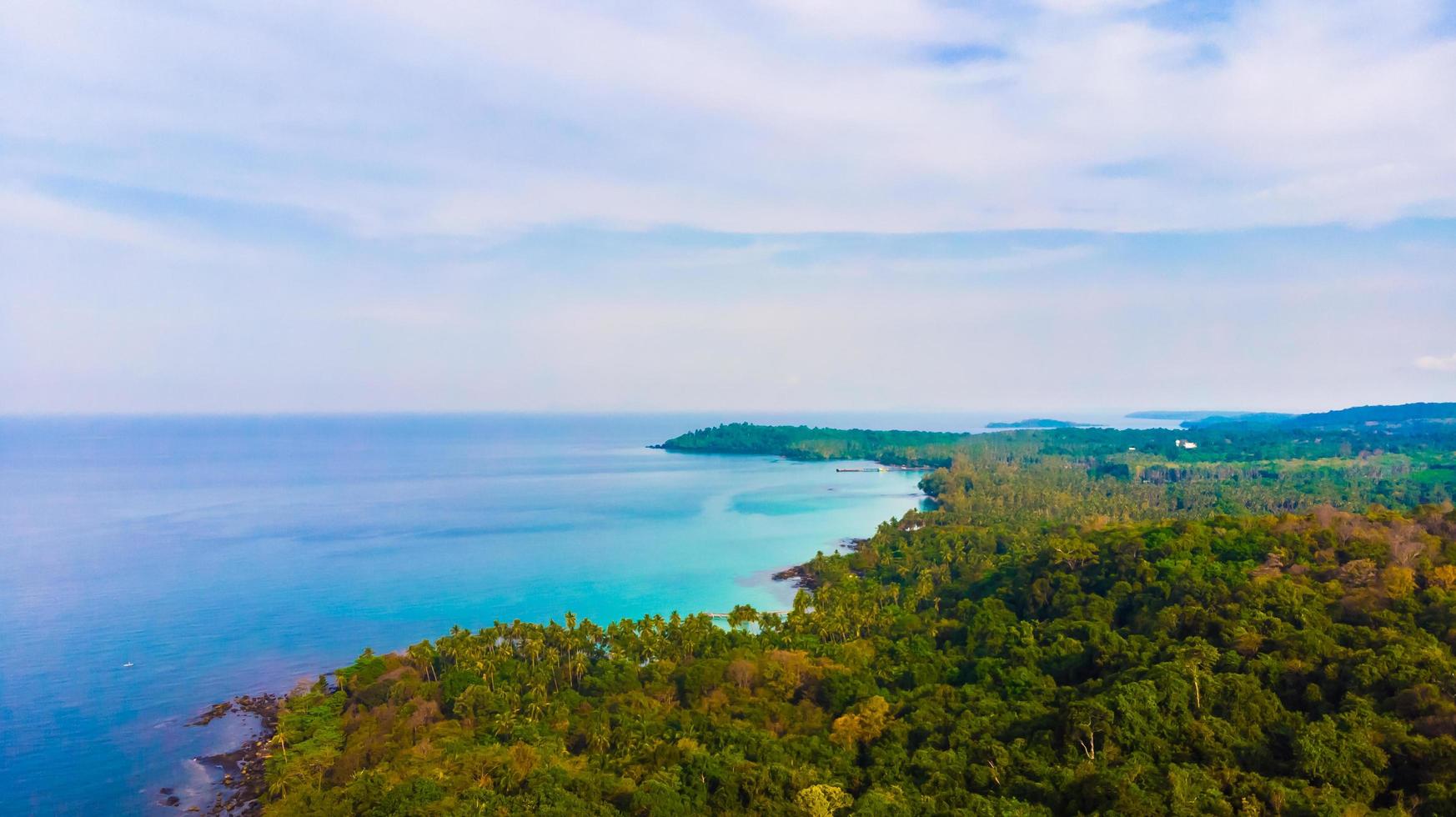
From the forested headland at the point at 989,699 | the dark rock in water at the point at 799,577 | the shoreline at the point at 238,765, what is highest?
the forested headland at the point at 989,699

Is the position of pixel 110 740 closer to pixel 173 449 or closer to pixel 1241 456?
pixel 1241 456

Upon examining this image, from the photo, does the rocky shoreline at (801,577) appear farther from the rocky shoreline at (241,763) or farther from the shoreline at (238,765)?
the rocky shoreline at (241,763)

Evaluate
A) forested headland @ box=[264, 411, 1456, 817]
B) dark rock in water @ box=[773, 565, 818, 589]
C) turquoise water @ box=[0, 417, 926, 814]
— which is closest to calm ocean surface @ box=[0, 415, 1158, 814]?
turquoise water @ box=[0, 417, 926, 814]

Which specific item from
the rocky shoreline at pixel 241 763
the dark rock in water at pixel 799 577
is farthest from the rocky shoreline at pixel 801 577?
the rocky shoreline at pixel 241 763

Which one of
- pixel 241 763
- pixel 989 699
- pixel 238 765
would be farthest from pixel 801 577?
pixel 238 765

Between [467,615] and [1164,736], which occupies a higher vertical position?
[1164,736]

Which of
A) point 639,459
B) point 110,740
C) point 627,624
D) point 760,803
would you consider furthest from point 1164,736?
point 639,459
